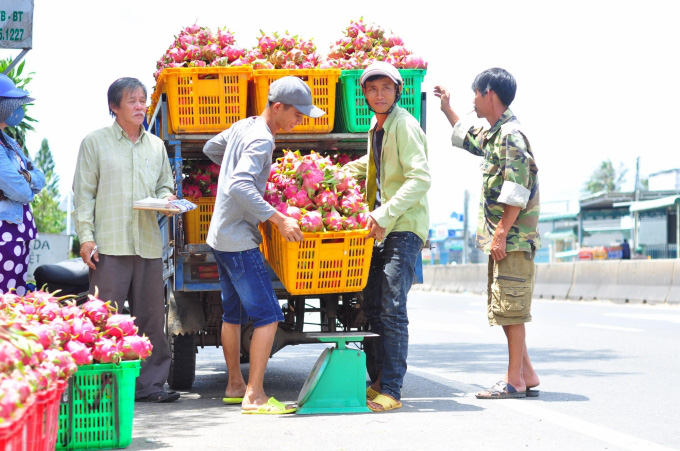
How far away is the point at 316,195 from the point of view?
249 inches

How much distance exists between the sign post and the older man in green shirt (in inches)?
139

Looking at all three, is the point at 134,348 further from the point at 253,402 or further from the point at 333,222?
the point at 333,222

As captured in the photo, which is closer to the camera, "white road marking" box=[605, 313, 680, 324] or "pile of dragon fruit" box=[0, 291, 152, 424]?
"pile of dragon fruit" box=[0, 291, 152, 424]

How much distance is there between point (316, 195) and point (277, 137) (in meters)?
1.18

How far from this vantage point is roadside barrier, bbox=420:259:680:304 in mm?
20172

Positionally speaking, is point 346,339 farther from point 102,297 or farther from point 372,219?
point 102,297

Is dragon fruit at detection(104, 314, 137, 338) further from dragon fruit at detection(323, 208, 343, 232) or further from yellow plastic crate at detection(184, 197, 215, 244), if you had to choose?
yellow plastic crate at detection(184, 197, 215, 244)

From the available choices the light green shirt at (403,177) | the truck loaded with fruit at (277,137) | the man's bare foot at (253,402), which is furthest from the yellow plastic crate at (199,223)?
the man's bare foot at (253,402)

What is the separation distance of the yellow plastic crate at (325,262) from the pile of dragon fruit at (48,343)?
1.19 metres

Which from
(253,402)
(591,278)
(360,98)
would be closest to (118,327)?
(253,402)

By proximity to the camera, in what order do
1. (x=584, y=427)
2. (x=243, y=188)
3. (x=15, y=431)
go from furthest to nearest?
(x=243, y=188), (x=584, y=427), (x=15, y=431)

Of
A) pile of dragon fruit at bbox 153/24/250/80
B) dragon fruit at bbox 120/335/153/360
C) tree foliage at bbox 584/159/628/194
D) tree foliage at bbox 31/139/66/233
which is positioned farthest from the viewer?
tree foliage at bbox 584/159/628/194

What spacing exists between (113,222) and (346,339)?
191cm

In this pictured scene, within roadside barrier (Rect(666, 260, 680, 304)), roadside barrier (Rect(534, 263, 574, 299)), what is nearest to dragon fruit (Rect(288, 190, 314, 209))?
roadside barrier (Rect(666, 260, 680, 304))
